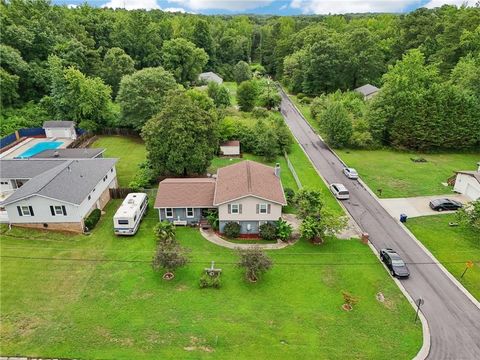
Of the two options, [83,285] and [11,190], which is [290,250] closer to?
[83,285]

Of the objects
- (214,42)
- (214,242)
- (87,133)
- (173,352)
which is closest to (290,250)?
(214,242)

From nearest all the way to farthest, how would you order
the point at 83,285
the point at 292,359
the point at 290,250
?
the point at 292,359, the point at 83,285, the point at 290,250

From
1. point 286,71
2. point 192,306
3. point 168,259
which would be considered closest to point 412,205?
point 192,306

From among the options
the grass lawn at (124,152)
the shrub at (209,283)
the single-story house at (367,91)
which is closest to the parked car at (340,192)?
the shrub at (209,283)

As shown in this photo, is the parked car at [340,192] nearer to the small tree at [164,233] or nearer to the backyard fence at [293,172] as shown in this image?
the backyard fence at [293,172]

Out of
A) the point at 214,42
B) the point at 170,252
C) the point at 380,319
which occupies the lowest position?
the point at 380,319

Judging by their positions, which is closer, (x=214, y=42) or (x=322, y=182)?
(x=322, y=182)

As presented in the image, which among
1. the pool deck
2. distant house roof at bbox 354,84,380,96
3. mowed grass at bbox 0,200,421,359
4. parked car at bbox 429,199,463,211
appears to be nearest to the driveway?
parked car at bbox 429,199,463,211

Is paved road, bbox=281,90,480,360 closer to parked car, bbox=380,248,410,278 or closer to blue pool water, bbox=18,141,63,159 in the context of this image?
parked car, bbox=380,248,410,278
